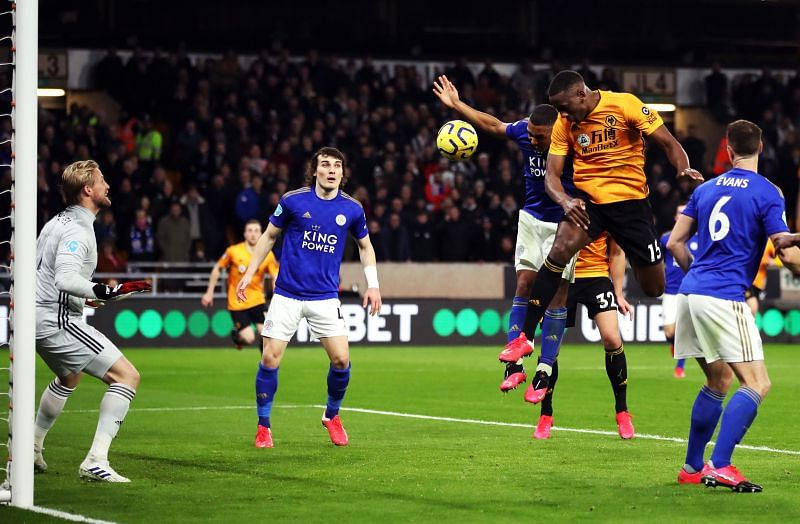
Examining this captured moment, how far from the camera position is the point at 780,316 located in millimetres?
27297

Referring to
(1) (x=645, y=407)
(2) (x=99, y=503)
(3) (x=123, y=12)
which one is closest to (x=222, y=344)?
(3) (x=123, y=12)

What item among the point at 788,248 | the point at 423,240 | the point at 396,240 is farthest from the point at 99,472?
the point at 423,240

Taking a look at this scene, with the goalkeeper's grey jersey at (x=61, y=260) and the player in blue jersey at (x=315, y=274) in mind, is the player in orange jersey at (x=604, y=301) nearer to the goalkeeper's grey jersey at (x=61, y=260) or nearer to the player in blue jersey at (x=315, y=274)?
the player in blue jersey at (x=315, y=274)

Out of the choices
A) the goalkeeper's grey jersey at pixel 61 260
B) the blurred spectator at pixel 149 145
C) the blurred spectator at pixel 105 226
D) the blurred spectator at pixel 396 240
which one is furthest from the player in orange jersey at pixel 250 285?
the goalkeeper's grey jersey at pixel 61 260

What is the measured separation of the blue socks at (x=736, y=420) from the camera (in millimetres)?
8172

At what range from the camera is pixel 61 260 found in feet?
28.0

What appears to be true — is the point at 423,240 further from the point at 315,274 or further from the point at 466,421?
the point at 315,274

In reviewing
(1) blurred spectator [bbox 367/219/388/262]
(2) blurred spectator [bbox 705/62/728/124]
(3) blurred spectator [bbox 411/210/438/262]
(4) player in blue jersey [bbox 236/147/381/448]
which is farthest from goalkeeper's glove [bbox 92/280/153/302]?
(2) blurred spectator [bbox 705/62/728/124]

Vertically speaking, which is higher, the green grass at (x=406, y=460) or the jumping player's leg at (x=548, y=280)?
the jumping player's leg at (x=548, y=280)

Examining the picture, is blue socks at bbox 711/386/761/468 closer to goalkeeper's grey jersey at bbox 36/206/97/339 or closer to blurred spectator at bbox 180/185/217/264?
goalkeeper's grey jersey at bbox 36/206/97/339

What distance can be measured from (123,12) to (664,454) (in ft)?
76.0

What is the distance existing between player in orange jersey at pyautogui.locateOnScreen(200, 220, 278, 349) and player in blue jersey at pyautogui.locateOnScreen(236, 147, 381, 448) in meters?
7.51

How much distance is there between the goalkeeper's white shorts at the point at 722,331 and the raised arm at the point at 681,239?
0.74 ft

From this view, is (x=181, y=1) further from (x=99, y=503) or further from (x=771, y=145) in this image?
(x=99, y=503)
